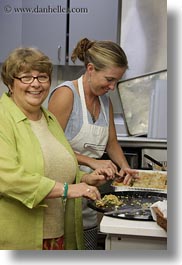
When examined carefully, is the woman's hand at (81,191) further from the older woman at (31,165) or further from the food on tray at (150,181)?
the food on tray at (150,181)

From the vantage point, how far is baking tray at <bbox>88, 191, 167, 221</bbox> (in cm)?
76

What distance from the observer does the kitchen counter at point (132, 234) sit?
28.4 inches

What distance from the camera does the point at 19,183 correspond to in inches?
29.0

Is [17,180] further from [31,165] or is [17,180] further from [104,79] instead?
[104,79]

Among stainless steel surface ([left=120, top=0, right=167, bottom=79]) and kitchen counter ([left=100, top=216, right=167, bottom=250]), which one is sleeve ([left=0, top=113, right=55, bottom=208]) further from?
stainless steel surface ([left=120, top=0, right=167, bottom=79])

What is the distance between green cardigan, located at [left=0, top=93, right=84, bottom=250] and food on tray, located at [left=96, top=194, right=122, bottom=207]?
0.13 metres

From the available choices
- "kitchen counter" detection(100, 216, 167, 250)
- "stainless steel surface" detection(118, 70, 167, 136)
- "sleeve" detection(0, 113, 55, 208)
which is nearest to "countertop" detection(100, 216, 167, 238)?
"kitchen counter" detection(100, 216, 167, 250)

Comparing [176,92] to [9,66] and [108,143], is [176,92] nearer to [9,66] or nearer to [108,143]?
[108,143]

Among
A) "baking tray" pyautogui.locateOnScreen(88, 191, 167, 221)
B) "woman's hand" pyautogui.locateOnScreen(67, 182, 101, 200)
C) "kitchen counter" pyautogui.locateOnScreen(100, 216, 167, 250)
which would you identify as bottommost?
"kitchen counter" pyautogui.locateOnScreen(100, 216, 167, 250)

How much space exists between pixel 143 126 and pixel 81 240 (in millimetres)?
324

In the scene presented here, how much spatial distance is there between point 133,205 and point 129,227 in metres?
0.11

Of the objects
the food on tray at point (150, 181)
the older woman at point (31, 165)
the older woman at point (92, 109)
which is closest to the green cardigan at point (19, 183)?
the older woman at point (31, 165)

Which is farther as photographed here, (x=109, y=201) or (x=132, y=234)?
(x=109, y=201)

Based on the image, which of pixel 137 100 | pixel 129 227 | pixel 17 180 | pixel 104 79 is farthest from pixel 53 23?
pixel 129 227
